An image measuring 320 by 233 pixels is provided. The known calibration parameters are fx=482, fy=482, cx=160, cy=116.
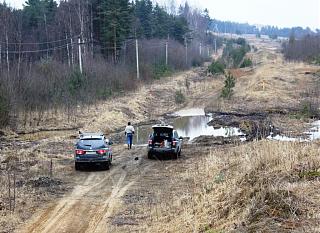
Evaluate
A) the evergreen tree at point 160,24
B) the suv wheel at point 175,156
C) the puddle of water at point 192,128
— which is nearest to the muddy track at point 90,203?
the suv wheel at point 175,156

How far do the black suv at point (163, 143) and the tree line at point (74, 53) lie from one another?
40.7 feet

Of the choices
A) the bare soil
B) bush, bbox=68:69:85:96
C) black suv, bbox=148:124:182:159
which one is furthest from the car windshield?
bush, bbox=68:69:85:96

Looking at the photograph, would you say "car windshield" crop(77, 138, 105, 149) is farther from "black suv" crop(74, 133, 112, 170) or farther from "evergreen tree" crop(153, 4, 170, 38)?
"evergreen tree" crop(153, 4, 170, 38)

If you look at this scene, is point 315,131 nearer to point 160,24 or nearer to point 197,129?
point 197,129

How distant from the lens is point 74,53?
6675 centimetres

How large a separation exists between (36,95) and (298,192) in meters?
30.1

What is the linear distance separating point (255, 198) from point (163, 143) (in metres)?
13.3

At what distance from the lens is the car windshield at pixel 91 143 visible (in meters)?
21.3

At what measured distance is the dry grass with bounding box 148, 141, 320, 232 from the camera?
32.1ft

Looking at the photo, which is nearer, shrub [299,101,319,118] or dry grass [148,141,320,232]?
dry grass [148,141,320,232]

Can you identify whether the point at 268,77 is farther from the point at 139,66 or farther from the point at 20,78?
the point at 20,78

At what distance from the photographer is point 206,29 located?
534 feet

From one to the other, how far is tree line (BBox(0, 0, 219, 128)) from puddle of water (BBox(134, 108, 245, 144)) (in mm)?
7161

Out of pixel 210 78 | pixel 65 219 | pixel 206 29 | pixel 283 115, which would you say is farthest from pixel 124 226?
pixel 206 29
